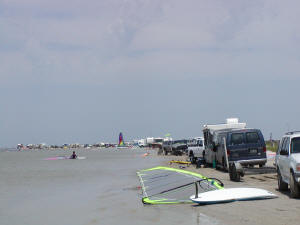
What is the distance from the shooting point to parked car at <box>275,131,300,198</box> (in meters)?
12.8

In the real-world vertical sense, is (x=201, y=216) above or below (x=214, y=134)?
below

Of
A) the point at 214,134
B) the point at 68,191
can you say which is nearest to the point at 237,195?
the point at 68,191

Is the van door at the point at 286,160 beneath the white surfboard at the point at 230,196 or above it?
above

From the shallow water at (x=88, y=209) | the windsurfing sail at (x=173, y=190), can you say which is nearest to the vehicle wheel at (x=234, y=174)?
the windsurfing sail at (x=173, y=190)

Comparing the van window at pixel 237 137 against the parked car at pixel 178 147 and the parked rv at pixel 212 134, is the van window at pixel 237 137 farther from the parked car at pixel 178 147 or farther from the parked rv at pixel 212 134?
the parked car at pixel 178 147

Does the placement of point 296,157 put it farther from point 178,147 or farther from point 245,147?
point 178,147

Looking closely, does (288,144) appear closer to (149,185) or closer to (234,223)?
(234,223)

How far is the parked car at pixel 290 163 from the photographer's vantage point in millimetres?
12781

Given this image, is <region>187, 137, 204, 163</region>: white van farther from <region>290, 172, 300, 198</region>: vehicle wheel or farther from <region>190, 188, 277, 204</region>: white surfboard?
<region>290, 172, 300, 198</region>: vehicle wheel

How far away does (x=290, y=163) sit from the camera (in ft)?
43.2

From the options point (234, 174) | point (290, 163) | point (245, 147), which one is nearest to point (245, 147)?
point (245, 147)

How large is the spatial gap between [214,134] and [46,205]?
1367 centimetres

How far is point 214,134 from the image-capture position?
26938 millimetres

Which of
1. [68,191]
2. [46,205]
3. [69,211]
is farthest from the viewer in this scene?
[68,191]
